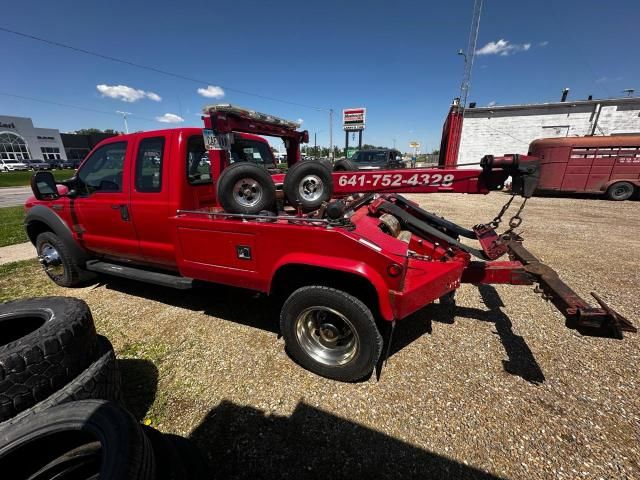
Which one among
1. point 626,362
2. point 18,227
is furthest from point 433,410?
point 18,227

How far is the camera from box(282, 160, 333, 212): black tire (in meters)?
3.12

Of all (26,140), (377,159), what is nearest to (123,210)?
(377,159)

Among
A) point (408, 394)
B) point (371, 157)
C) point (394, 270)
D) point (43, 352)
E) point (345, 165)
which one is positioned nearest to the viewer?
point (43, 352)

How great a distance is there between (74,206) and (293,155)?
309 cm

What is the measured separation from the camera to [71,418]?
1.43 meters

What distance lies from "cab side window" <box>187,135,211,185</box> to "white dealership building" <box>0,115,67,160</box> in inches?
3254

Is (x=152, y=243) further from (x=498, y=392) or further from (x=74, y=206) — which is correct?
(x=498, y=392)

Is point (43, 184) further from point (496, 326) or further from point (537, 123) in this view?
point (537, 123)

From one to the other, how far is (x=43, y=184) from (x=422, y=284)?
4.88m

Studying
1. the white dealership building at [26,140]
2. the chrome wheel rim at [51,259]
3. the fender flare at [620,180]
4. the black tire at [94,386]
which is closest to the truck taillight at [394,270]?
the black tire at [94,386]

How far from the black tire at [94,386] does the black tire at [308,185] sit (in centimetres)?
210

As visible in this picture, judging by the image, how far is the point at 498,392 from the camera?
2.38m

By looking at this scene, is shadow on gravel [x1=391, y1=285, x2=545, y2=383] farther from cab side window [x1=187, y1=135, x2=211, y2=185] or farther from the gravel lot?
cab side window [x1=187, y1=135, x2=211, y2=185]

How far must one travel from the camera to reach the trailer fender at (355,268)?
7.06 feet
